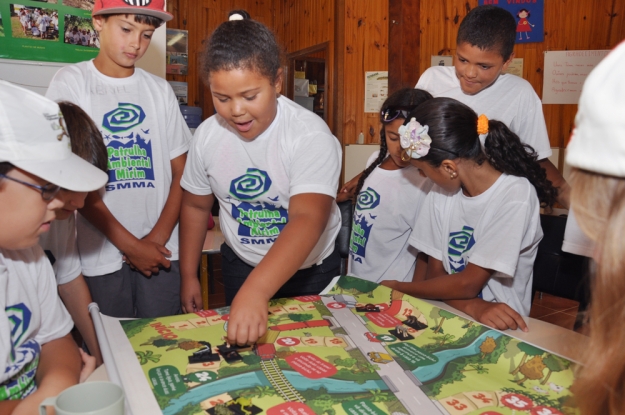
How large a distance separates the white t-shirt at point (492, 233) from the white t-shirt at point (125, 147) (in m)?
0.86

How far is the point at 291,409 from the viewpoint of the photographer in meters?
0.82

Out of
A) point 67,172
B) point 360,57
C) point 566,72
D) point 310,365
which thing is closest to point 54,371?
point 67,172

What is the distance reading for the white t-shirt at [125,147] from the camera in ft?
5.28

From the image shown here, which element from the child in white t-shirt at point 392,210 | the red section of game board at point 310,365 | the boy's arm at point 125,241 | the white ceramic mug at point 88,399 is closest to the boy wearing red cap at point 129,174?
the boy's arm at point 125,241

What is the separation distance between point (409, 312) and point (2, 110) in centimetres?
94

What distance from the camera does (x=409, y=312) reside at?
4.12 ft

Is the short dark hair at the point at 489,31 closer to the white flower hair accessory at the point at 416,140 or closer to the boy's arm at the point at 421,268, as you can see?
the white flower hair accessory at the point at 416,140

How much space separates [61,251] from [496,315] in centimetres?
116

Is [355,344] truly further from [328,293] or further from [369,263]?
[369,263]

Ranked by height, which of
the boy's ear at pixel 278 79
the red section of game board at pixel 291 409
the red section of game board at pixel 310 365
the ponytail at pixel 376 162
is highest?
the boy's ear at pixel 278 79

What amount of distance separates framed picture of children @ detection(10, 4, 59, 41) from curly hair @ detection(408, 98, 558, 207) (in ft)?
6.17

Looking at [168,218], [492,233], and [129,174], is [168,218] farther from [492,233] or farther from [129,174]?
[492,233]

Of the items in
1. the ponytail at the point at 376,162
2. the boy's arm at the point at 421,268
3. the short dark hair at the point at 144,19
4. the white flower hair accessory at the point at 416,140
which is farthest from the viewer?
the ponytail at the point at 376,162

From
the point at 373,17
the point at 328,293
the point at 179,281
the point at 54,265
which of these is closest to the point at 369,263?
the point at 328,293
